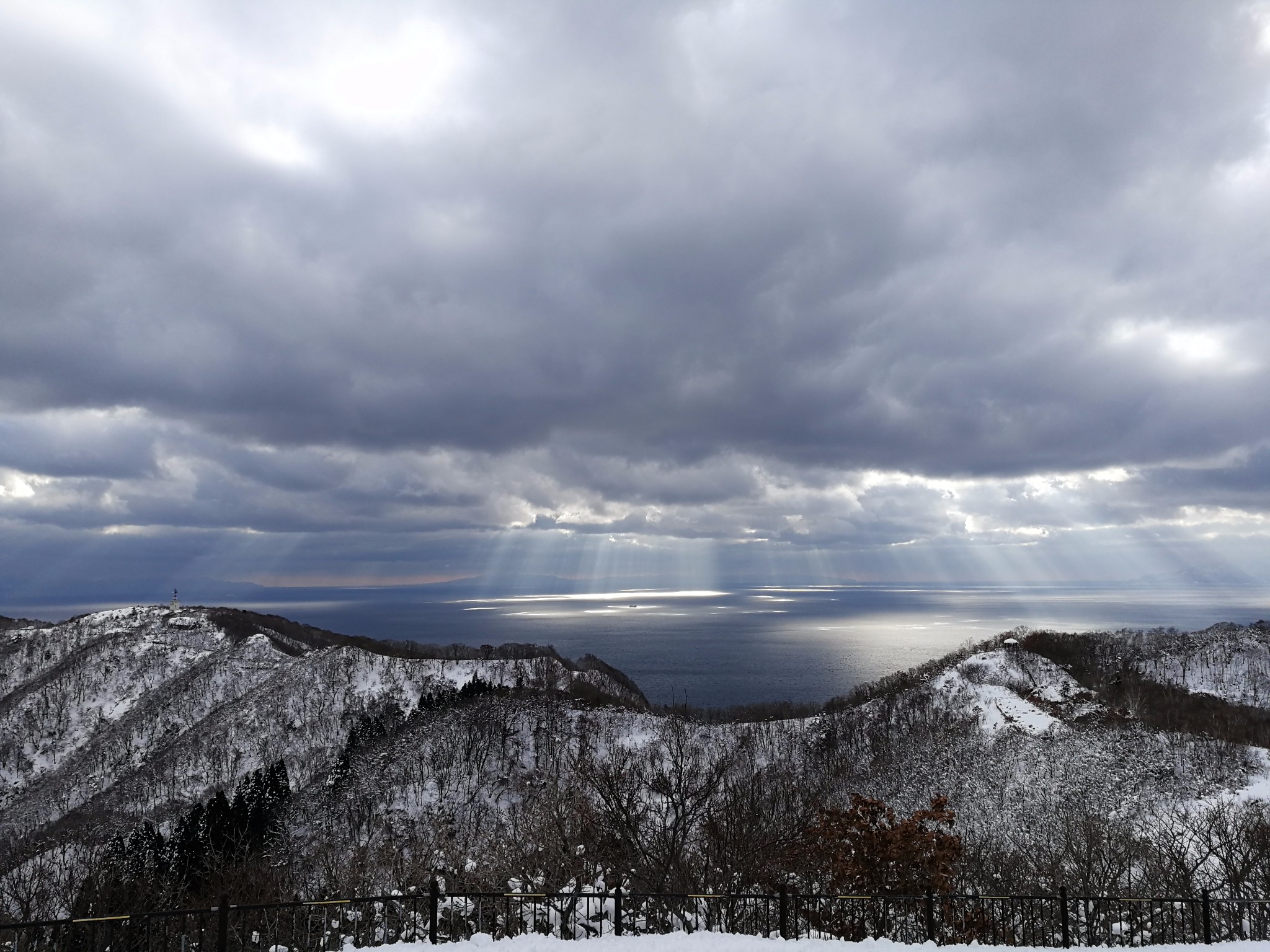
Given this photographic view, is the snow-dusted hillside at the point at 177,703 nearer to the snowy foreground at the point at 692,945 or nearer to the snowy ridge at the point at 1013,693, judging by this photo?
the snowy ridge at the point at 1013,693

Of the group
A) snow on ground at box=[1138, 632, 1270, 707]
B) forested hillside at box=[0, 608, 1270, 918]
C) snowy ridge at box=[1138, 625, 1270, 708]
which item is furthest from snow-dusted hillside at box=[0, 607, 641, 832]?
snowy ridge at box=[1138, 625, 1270, 708]

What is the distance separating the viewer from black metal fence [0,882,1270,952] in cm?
1703

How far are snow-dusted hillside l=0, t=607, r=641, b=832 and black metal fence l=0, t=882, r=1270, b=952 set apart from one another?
8831 cm

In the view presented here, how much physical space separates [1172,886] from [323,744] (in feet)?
356

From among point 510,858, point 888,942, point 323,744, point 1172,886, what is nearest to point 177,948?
point 510,858

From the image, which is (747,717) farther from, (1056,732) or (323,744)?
(323,744)

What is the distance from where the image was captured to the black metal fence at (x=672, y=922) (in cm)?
1703

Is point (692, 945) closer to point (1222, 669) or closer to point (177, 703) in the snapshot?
point (177, 703)

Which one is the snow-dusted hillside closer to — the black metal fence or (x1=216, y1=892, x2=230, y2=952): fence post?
Result: the black metal fence

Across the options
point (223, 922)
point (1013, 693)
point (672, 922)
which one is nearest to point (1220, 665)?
point (1013, 693)

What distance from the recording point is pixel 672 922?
20.0 m

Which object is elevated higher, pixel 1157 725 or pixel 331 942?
pixel 331 942

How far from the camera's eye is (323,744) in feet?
347

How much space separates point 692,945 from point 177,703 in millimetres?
153471
